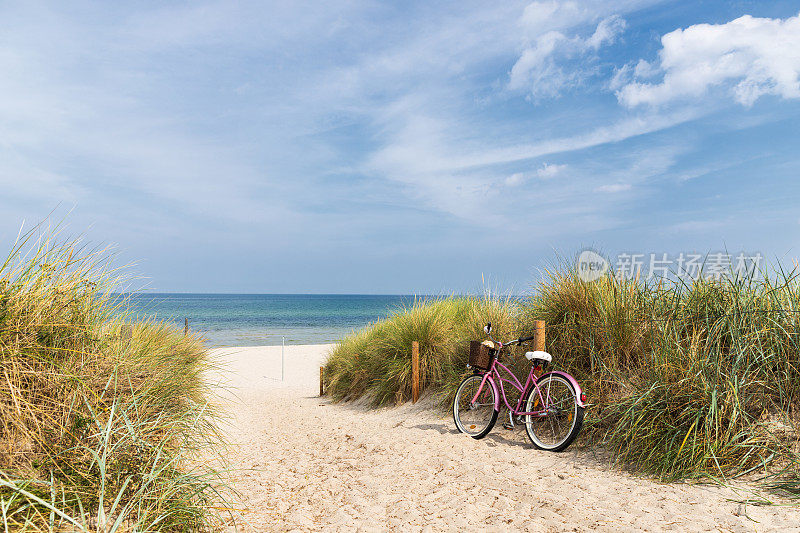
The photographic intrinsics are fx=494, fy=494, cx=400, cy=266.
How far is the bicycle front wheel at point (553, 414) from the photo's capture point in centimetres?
527

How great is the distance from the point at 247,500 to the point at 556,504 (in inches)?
104

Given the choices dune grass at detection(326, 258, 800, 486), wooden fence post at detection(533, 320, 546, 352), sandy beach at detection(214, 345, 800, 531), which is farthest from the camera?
wooden fence post at detection(533, 320, 546, 352)

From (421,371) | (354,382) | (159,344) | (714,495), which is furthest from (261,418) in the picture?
(714,495)

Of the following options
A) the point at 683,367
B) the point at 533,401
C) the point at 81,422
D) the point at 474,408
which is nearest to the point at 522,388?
the point at 533,401

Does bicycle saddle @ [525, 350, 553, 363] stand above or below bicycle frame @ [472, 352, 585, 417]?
above

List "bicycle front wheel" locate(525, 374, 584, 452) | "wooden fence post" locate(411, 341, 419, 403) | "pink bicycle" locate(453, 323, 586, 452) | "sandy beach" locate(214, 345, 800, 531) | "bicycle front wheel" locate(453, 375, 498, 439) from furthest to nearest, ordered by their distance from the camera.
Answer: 1. "wooden fence post" locate(411, 341, 419, 403)
2. "bicycle front wheel" locate(453, 375, 498, 439)
3. "pink bicycle" locate(453, 323, 586, 452)
4. "bicycle front wheel" locate(525, 374, 584, 452)
5. "sandy beach" locate(214, 345, 800, 531)

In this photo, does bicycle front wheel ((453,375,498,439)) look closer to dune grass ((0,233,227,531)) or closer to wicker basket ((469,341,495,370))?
wicker basket ((469,341,495,370))

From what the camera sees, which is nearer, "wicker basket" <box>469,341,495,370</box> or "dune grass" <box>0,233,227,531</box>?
"dune grass" <box>0,233,227,531</box>

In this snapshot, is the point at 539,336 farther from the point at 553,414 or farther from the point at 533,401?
the point at 553,414

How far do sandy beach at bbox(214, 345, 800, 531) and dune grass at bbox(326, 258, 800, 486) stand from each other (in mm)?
360

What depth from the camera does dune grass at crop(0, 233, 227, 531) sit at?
2.76 metres

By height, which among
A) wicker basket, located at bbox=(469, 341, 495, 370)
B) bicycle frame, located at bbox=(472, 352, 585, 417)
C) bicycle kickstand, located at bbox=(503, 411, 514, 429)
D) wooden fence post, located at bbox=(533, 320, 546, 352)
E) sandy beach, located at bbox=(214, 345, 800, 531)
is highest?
wooden fence post, located at bbox=(533, 320, 546, 352)

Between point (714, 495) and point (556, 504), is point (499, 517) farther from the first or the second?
point (714, 495)

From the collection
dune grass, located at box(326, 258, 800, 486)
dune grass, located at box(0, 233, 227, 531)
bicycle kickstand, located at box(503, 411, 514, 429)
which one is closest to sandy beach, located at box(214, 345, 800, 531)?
bicycle kickstand, located at box(503, 411, 514, 429)
